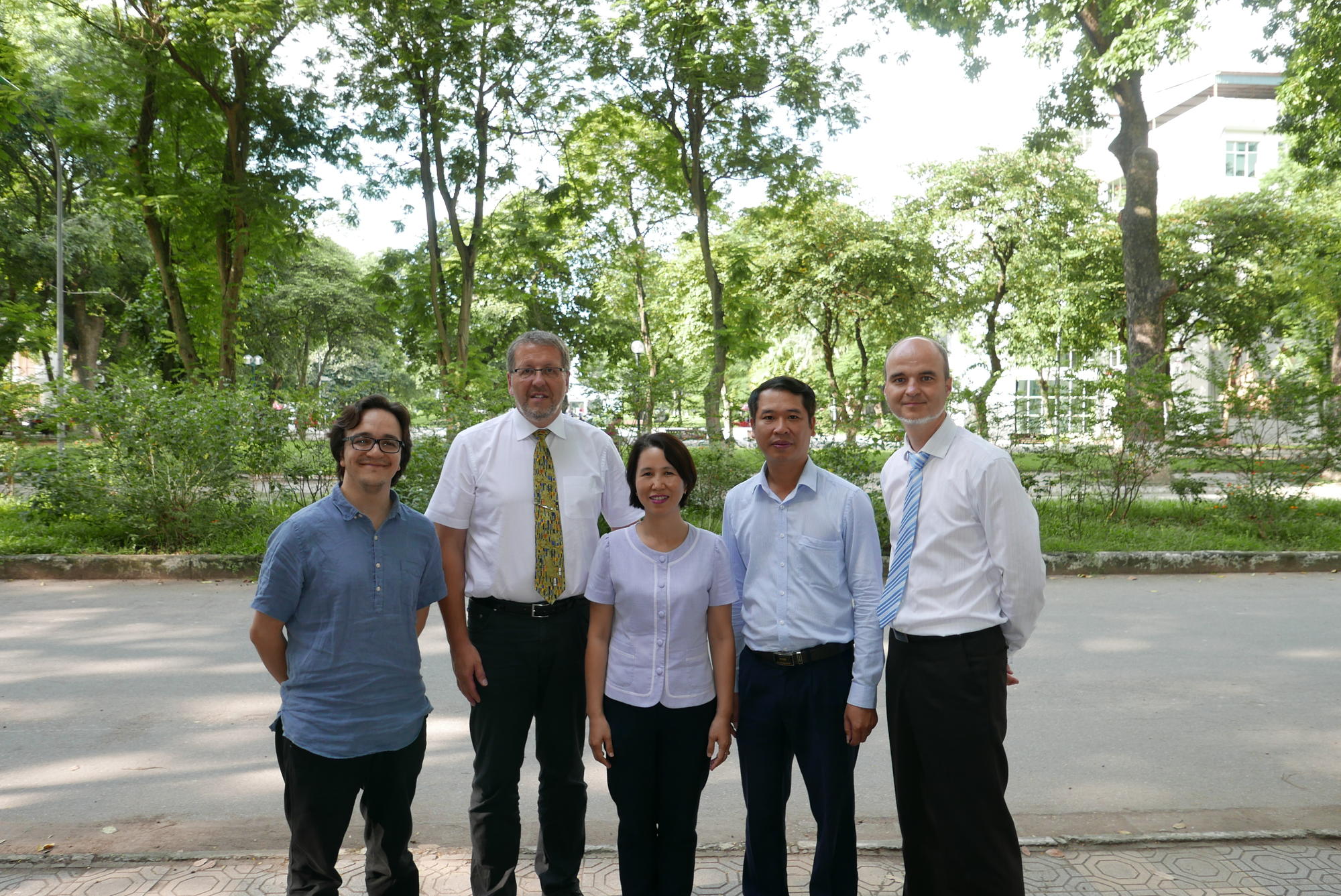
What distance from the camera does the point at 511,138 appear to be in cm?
1769

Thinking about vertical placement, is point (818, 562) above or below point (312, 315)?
below

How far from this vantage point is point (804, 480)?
3.14 metres

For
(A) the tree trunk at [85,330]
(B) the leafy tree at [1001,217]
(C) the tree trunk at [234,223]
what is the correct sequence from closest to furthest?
(C) the tree trunk at [234,223], (B) the leafy tree at [1001,217], (A) the tree trunk at [85,330]

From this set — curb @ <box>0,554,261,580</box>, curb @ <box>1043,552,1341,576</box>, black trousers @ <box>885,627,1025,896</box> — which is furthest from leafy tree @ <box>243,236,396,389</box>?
black trousers @ <box>885,627,1025,896</box>

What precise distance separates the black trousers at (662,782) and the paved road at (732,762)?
91cm

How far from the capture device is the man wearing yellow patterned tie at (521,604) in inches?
132

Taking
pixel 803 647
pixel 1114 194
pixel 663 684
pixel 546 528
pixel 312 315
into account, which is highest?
pixel 1114 194

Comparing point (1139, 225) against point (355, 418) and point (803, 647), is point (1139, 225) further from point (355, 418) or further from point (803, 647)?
point (355, 418)

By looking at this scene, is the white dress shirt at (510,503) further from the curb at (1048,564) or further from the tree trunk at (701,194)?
the tree trunk at (701,194)

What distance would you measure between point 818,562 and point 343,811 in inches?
67.0

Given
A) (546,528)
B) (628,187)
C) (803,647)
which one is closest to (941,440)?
(803,647)

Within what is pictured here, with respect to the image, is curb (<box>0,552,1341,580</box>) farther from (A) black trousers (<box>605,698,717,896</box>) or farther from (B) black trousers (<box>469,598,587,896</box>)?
(A) black trousers (<box>605,698,717,896</box>)

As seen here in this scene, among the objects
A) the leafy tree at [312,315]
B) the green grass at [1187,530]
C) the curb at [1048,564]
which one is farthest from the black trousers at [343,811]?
the leafy tree at [312,315]

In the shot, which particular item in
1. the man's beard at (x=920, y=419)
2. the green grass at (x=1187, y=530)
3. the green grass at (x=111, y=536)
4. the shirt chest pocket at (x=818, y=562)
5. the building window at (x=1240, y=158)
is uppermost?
the building window at (x=1240, y=158)
